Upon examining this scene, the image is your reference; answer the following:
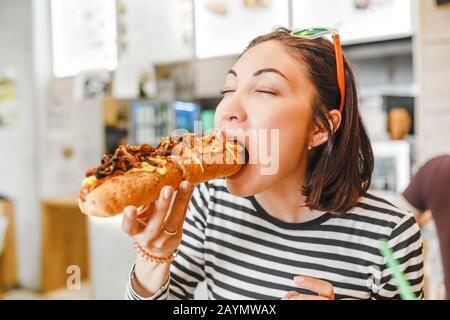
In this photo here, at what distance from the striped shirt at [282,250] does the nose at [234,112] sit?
25 cm

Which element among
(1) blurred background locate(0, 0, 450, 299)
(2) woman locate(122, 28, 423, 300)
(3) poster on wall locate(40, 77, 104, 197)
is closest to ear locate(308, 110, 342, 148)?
(2) woman locate(122, 28, 423, 300)

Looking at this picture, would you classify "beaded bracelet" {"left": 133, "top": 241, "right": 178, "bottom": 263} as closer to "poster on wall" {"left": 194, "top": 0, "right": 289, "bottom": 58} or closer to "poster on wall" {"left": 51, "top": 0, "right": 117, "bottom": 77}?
"poster on wall" {"left": 194, "top": 0, "right": 289, "bottom": 58}

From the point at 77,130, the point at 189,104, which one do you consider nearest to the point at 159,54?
the point at 189,104

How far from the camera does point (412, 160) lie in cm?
238

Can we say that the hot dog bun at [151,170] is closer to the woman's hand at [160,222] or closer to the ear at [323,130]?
the woman's hand at [160,222]

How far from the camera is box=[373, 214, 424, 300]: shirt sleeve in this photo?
2.58 ft

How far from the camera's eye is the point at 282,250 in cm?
85

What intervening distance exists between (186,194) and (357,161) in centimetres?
41

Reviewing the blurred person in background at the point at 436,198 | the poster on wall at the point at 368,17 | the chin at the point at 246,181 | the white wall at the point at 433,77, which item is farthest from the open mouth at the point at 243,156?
the white wall at the point at 433,77

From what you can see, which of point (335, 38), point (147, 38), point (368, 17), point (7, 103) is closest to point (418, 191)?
point (335, 38)

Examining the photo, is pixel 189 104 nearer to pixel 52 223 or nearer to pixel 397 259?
pixel 52 223

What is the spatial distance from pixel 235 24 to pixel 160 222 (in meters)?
0.82

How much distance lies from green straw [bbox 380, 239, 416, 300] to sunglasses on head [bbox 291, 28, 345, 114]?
0.94 ft

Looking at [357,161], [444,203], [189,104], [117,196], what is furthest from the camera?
[189,104]
